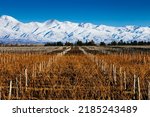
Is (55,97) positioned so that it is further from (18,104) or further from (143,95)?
(18,104)

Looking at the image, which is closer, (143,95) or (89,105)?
(89,105)

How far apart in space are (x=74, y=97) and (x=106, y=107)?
4025 mm

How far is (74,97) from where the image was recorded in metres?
10.9

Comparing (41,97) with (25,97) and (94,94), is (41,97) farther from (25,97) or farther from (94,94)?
(94,94)

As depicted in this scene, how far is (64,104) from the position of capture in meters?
7.25

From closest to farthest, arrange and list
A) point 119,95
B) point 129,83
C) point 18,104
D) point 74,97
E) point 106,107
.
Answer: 1. point 106,107
2. point 18,104
3. point 74,97
4. point 119,95
5. point 129,83

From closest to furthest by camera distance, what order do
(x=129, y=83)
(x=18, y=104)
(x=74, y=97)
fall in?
(x=18, y=104) < (x=74, y=97) < (x=129, y=83)

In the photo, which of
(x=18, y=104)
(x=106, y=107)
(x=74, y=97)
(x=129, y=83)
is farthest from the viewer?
(x=129, y=83)

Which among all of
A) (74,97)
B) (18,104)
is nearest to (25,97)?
(74,97)

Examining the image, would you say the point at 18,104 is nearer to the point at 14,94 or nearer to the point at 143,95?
the point at 14,94

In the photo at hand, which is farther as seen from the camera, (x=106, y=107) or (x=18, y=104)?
(x=18, y=104)

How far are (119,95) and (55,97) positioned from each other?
6.45ft

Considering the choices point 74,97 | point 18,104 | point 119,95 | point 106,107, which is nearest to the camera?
point 106,107

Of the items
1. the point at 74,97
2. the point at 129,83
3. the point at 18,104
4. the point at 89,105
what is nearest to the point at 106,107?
the point at 89,105
